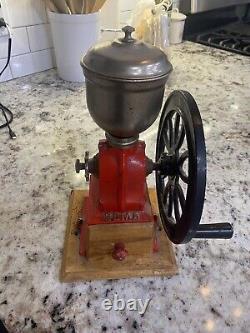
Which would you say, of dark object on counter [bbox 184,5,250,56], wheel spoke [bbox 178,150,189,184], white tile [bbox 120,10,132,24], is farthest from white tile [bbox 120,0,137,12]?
wheel spoke [bbox 178,150,189,184]

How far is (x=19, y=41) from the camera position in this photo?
3.27ft

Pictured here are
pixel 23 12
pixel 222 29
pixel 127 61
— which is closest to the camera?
pixel 127 61

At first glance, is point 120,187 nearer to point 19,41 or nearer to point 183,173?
point 183,173

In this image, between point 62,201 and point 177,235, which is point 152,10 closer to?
point 62,201

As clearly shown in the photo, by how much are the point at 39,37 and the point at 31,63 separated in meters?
0.09

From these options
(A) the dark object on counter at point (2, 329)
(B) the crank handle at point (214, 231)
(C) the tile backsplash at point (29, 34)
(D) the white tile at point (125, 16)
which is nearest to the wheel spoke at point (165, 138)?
(B) the crank handle at point (214, 231)

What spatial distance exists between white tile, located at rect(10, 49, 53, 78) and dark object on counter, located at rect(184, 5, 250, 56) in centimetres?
67

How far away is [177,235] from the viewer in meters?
0.41

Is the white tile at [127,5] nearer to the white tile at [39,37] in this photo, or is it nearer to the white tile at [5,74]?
the white tile at [39,37]

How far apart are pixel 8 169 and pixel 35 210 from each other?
0.48 feet

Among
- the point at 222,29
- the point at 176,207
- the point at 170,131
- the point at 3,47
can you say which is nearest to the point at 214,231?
the point at 176,207

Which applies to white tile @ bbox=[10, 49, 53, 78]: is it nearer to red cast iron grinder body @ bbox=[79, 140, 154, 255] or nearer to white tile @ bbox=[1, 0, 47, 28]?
white tile @ bbox=[1, 0, 47, 28]

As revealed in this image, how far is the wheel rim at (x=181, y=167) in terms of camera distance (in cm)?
35

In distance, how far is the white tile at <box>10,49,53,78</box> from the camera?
103 cm
